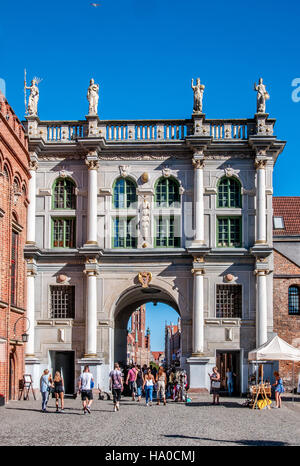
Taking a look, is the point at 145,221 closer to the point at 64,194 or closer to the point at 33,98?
the point at 64,194

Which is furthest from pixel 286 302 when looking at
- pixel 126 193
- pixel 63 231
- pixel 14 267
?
pixel 14 267

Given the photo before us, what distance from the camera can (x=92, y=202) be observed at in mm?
42094

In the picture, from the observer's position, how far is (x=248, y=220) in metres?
42.5

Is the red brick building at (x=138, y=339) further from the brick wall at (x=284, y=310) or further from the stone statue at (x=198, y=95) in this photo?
the stone statue at (x=198, y=95)

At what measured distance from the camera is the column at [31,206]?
42.2 meters

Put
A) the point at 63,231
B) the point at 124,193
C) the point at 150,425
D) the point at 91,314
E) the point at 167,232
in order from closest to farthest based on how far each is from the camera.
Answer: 1. the point at 150,425
2. the point at 91,314
3. the point at 167,232
4. the point at 63,231
5. the point at 124,193

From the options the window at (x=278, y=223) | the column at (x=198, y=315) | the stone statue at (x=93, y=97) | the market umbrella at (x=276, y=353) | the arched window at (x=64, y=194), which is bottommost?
the market umbrella at (x=276, y=353)

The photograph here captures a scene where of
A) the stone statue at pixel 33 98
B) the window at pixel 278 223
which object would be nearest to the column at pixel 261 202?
the window at pixel 278 223

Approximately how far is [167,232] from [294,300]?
31.5 ft

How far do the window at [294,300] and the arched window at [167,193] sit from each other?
9651 mm

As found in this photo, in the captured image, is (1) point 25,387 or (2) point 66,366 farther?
(2) point 66,366
